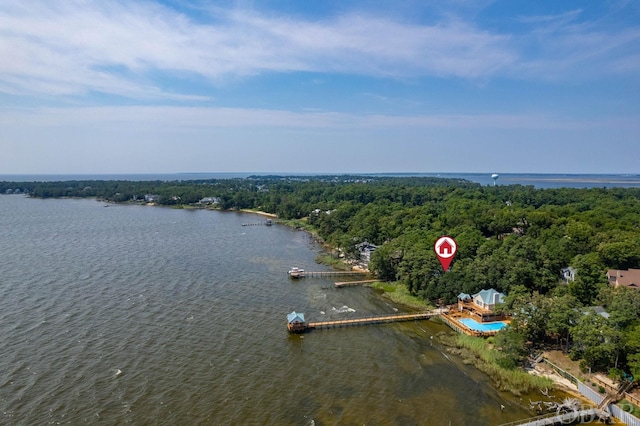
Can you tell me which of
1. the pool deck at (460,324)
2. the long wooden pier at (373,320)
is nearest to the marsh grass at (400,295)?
the long wooden pier at (373,320)

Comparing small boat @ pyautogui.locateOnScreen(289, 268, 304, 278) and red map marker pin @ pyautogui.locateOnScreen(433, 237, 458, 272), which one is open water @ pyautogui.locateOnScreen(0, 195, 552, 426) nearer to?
small boat @ pyautogui.locateOnScreen(289, 268, 304, 278)

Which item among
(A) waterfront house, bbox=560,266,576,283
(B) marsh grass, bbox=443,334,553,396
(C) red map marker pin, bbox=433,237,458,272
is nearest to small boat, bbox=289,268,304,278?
(C) red map marker pin, bbox=433,237,458,272

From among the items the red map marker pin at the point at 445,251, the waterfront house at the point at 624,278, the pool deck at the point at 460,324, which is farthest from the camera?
the red map marker pin at the point at 445,251

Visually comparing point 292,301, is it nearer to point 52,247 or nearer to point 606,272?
point 606,272

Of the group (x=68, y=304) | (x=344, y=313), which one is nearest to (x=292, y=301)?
(x=344, y=313)

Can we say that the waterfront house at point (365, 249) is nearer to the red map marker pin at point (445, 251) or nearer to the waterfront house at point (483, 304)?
the red map marker pin at point (445, 251)

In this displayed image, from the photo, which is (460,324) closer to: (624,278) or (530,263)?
(530,263)

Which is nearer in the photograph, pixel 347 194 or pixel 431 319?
pixel 431 319
